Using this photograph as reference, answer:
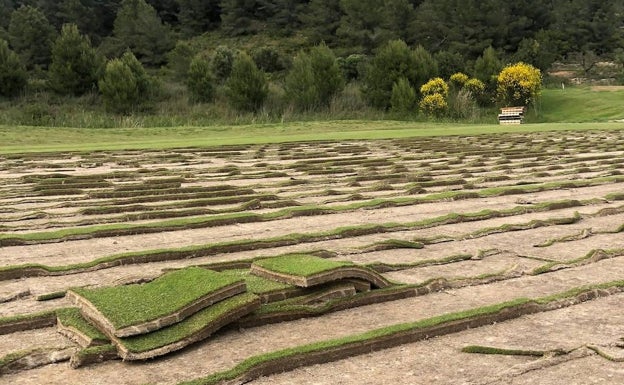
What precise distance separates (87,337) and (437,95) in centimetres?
4124

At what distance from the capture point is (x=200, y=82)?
4800 cm

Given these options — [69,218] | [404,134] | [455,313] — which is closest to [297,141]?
[404,134]

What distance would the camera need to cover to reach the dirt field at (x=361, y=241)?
4363 mm

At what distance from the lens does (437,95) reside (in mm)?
44156

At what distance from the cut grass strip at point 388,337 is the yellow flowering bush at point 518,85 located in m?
42.2

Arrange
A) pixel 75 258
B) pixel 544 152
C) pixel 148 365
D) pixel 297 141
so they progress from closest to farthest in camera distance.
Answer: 1. pixel 148 365
2. pixel 75 258
3. pixel 544 152
4. pixel 297 141

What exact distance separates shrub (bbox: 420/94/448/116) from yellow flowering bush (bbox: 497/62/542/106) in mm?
5205

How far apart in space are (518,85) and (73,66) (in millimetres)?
30791

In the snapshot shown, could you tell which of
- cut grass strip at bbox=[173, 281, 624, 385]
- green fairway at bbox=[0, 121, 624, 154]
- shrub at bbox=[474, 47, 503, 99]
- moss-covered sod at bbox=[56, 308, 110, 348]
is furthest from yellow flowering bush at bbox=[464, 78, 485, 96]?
moss-covered sod at bbox=[56, 308, 110, 348]

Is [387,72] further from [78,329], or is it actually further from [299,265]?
[78,329]

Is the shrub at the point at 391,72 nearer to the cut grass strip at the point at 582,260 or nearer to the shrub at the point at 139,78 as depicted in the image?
the shrub at the point at 139,78

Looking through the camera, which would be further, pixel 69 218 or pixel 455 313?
pixel 69 218

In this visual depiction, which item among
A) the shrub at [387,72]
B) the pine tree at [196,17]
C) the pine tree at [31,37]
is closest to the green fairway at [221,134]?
the shrub at [387,72]

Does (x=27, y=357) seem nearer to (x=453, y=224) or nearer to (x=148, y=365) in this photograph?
(x=148, y=365)
